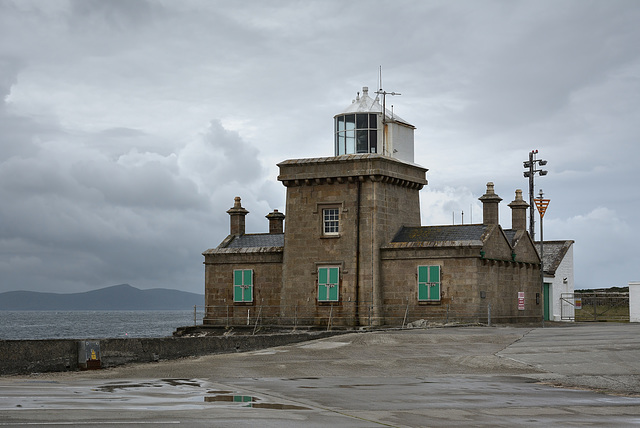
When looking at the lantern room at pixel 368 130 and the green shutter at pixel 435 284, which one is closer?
the green shutter at pixel 435 284

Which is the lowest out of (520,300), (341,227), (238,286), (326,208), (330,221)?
(520,300)

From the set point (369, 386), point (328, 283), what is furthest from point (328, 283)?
point (369, 386)

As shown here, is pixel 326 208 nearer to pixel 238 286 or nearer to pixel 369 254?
pixel 369 254

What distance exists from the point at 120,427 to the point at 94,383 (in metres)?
6.67

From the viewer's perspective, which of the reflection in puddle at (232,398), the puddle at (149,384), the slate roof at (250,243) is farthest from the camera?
the slate roof at (250,243)

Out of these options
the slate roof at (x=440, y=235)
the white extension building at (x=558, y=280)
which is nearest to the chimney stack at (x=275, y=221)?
the slate roof at (x=440, y=235)

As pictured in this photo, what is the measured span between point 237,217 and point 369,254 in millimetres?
10000

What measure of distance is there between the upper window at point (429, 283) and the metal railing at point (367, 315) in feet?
1.24

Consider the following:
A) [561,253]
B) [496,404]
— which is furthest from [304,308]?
[496,404]

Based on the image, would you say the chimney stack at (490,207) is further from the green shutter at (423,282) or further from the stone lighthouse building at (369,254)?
the green shutter at (423,282)

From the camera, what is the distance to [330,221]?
117 ft

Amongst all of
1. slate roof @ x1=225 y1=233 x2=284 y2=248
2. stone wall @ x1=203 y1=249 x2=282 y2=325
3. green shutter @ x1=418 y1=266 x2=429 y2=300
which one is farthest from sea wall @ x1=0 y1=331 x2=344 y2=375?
slate roof @ x1=225 y1=233 x2=284 y2=248

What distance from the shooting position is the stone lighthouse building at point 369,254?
33.9 meters

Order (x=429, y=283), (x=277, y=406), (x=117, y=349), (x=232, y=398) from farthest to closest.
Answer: (x=429, y=283) < (x=117, y=349) < (x=232, y=398) < (x=277, y=406)
